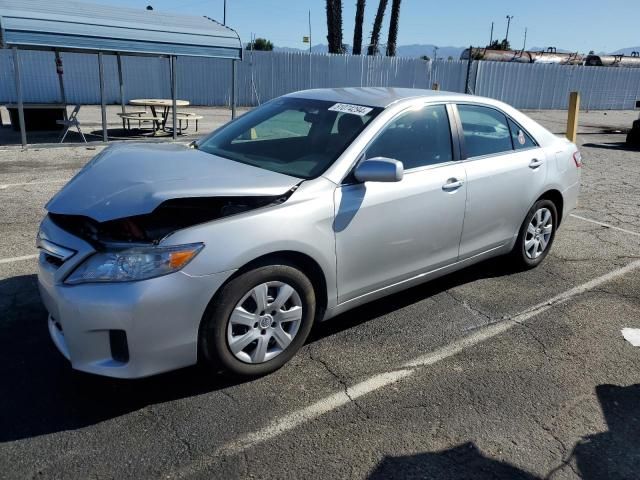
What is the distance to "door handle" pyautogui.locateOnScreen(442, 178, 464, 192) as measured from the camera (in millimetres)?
3984

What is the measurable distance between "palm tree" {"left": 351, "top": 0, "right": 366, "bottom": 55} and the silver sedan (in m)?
23.2

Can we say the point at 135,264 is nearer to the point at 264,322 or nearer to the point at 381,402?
the point at 264,322

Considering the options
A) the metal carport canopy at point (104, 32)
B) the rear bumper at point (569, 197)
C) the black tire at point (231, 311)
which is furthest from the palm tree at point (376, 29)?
the black tire at point (231, 311)

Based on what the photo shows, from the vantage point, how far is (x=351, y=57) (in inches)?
921

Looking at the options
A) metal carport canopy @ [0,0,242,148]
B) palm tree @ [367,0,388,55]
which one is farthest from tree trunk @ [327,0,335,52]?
metal carport canopy @ [0,0,242,148]

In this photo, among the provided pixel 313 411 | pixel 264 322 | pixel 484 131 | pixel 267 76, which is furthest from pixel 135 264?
pixel 267 76

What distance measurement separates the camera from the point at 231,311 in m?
2.98

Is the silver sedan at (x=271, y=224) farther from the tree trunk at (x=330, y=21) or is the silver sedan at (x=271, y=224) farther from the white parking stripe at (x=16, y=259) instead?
the tree trunk at (x=330, y=21)

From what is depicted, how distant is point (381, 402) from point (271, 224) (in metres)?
1.17

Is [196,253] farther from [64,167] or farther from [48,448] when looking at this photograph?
[64,167]

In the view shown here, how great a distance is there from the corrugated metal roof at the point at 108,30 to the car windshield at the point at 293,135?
8.16 meters

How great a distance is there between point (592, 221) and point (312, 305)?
5.14 metres

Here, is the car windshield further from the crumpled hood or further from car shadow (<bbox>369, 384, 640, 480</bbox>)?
car shadow (<bbox>369, 384, 640, 480</bbox>)

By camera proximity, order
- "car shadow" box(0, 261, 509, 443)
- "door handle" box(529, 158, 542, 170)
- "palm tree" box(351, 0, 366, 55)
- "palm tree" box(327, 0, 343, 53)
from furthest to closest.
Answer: "palm tree" box(351, 0, 366, 55) < "palm tree" box(327, 0, 343, 53) < "door handle" box(529, 158, 542, 170) < "car shadow" box(0, 261, 509, 443)
